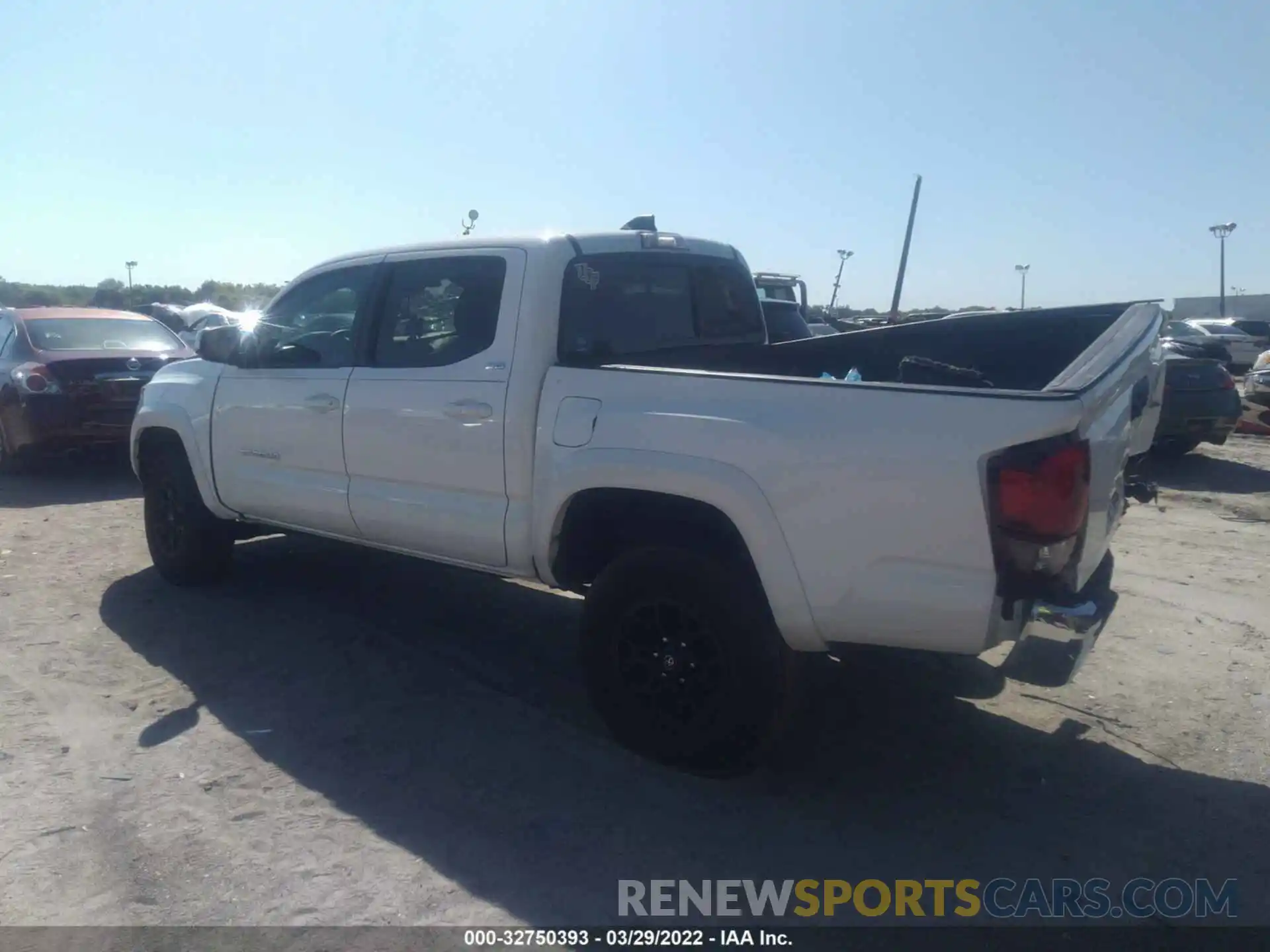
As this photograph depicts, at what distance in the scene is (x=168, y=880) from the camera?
333 centimetres

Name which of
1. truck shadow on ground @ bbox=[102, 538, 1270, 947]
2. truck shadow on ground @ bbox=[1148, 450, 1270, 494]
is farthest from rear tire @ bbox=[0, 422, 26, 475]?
truck shadow on ground @ bbox=[1148, 450, 1270, 494]

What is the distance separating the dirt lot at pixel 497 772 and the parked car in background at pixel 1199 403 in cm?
431

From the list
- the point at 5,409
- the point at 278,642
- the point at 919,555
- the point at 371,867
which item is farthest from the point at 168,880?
the point at 5,409

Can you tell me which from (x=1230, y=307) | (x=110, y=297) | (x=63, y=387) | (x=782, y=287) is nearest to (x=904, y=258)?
(x=782, y=287)

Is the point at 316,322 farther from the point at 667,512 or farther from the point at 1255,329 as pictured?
the point at 1255,329

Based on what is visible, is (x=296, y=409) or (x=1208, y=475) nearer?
(x=296, y=409)

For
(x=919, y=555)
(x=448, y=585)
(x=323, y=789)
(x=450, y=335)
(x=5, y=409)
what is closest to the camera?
(x=919, y=555)

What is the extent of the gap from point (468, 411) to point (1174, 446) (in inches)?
344

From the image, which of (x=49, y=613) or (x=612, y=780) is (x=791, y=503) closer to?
(x=612, y=780)

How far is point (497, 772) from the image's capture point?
159 inches

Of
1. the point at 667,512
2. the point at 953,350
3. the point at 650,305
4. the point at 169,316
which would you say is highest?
the point at 169,316

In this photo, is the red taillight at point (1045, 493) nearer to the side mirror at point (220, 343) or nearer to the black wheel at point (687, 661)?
the black wheel at point (687, 661)

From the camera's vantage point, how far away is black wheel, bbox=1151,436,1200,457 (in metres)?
10.4

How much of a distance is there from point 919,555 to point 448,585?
12.8ft
